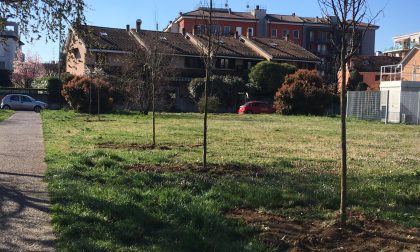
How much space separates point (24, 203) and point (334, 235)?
14.2 feet

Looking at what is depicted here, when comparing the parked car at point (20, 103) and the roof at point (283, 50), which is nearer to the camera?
the parked car at point (20, 103)

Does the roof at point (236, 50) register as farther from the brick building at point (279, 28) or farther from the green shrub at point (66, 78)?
the brick building at point (279, 28)

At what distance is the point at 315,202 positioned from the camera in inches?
301

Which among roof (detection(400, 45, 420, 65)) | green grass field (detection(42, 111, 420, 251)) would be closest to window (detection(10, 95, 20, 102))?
green grass field (detection(42, 111, 420, 251))

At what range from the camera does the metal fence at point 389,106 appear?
125 feet

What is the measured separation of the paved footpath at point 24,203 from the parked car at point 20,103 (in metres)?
34.1

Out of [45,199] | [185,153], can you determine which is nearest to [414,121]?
[185,153]

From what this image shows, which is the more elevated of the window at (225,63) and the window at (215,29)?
the window at (225,63)

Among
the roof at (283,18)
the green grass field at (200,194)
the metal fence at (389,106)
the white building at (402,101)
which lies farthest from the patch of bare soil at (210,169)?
the roof at (283,18)

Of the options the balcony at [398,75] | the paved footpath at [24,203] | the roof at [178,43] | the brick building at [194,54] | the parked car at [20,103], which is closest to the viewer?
the paved footpath at [24,203]

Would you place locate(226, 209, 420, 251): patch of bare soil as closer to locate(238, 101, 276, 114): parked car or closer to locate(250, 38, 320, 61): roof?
locate(238, 101, 276, 114): parked car

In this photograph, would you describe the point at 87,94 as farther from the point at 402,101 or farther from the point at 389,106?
the point at 402,101

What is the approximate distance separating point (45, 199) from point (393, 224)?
15.8 ft

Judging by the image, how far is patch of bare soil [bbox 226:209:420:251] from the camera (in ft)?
18.1
